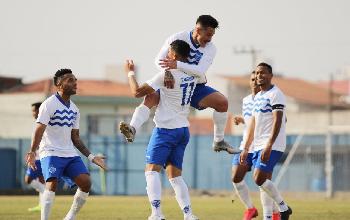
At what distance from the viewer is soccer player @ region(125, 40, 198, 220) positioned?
56.2ft

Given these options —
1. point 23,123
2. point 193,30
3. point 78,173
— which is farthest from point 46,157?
point 23,123

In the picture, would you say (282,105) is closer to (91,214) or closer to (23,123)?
(91,214)

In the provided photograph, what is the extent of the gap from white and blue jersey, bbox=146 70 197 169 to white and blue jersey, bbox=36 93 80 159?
1.80 m

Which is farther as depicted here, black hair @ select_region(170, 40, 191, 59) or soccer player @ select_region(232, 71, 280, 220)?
soccer player @ select_region(232, 71, 280, 220)

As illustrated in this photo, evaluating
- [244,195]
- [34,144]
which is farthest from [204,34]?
[244,195]

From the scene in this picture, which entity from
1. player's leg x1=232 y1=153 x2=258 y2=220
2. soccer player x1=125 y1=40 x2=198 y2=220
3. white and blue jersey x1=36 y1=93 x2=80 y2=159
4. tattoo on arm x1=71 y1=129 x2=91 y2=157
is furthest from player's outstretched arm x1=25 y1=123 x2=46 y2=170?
player's leg x1=232 y1=153 x2=258 y2=220

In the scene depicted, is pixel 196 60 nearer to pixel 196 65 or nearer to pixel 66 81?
pixel 196 65

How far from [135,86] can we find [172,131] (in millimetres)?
1086

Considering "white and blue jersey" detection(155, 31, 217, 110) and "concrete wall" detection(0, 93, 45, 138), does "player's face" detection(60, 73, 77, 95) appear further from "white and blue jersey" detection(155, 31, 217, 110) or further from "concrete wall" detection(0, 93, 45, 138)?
"concrete wall" detection(0, 93, 45, 138)

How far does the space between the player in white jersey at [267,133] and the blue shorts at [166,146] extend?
2044 millimetres

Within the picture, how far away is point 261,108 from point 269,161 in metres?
0.96

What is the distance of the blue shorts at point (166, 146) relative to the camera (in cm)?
1731

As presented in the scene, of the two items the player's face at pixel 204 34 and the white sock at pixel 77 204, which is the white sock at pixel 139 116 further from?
the white sock at pixel 77 204

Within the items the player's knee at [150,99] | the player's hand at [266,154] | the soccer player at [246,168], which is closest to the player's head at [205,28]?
the player's knee at [150,99]
